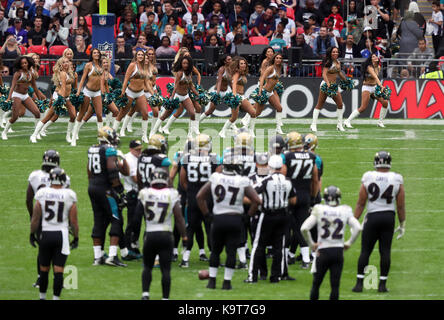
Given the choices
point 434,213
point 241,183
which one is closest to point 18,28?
point 434,213

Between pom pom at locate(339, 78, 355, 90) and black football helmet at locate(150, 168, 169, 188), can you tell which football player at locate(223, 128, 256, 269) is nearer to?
black football helmet at locate(150, 168, 169, 188)

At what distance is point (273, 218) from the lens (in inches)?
467

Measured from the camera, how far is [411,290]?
38.8 feet

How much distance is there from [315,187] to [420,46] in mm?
14664

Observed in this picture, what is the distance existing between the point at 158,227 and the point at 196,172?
1982 millimetres

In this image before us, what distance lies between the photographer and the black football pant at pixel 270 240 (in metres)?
11.9

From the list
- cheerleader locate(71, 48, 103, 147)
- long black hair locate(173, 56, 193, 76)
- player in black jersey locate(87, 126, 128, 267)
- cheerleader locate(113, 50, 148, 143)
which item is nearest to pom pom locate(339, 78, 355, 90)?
long black hair locate(173, 56, 193, 76)

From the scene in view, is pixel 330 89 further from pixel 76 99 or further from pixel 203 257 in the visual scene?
pixel 203 257

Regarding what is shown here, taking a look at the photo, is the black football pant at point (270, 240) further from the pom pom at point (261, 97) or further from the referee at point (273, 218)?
the pom pom at point (261, 97)

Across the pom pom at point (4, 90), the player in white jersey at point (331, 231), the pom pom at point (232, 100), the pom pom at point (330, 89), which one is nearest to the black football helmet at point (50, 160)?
the player in white jersey at point (331, 231)

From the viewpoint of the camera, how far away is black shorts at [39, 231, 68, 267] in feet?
35.8

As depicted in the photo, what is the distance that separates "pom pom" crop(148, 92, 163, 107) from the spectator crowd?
13.6 feet

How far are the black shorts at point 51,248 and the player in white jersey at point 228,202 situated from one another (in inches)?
71.1

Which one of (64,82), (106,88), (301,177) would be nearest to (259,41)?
(106,88)
